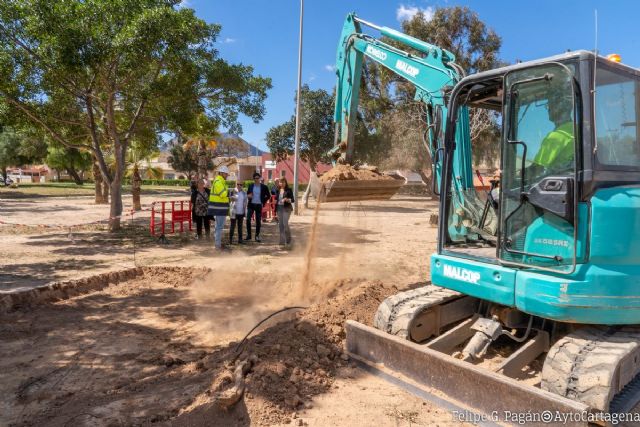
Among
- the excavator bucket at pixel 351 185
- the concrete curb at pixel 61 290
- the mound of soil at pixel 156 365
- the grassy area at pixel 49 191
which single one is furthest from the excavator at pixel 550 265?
the grassy area at pixel 49 191

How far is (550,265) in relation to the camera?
3.52 metres

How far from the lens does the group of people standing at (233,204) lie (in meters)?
10.8

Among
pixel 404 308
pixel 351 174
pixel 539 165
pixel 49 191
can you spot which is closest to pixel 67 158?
pixel 49 191

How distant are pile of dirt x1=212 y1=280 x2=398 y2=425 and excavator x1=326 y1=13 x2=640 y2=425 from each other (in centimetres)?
36

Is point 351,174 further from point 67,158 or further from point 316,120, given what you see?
point 67,158

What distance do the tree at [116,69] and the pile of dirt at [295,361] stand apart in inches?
312

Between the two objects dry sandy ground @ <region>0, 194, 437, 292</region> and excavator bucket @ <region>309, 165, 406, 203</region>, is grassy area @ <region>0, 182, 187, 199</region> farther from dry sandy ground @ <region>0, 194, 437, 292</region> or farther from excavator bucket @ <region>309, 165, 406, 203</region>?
excavator bucket @ <region>309, 165, 406, 203</region>

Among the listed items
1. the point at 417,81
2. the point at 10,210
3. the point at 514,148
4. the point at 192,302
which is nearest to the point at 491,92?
the point at 514,148

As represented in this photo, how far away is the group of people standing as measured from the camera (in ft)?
35.4

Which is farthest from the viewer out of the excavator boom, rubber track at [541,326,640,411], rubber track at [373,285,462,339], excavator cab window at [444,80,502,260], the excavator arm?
the excavator boom

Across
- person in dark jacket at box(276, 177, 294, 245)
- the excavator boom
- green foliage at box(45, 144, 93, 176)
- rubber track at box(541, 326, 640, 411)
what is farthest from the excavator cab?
green foliage at box(45, 144, 93, 176)

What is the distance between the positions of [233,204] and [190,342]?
6612 mm

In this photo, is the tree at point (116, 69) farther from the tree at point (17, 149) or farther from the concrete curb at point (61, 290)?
the tree at point (17, 149)

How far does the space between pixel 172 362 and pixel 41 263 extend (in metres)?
5.81
